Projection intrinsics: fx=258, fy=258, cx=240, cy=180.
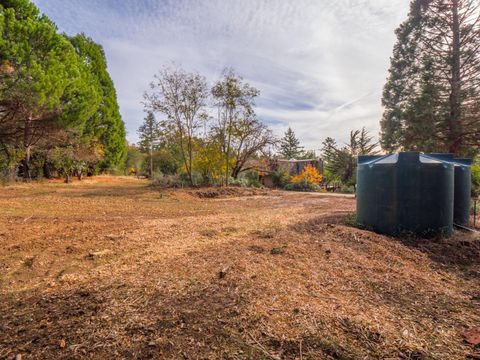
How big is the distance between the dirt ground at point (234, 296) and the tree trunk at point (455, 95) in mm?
10826

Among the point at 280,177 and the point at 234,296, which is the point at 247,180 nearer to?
the point at 280,177

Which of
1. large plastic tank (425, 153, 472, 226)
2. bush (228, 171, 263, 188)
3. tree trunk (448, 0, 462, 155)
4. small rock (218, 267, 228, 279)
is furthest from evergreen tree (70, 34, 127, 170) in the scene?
tree trunk (448, 0, 462, 155)

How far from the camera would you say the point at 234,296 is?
2160 mm

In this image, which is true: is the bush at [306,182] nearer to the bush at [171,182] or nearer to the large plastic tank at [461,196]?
the bush at [171,182]

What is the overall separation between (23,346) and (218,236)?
284 cm

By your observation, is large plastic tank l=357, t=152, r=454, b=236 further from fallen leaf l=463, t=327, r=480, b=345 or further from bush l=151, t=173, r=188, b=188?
bush l=151, t=173, r=188, b=188

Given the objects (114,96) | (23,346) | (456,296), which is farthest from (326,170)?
(23,346)

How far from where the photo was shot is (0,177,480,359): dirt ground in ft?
5.23

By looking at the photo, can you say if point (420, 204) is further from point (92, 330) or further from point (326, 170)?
point (326, 170)

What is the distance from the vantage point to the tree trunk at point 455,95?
40.0 ft

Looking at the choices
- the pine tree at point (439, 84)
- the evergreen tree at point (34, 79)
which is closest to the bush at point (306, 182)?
the pine tree at point (439, 84)

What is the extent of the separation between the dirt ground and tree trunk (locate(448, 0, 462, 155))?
1083 cm

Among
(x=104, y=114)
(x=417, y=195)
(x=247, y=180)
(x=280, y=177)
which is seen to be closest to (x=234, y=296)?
(x=417, y=195)

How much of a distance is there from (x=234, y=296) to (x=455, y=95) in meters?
15.2
